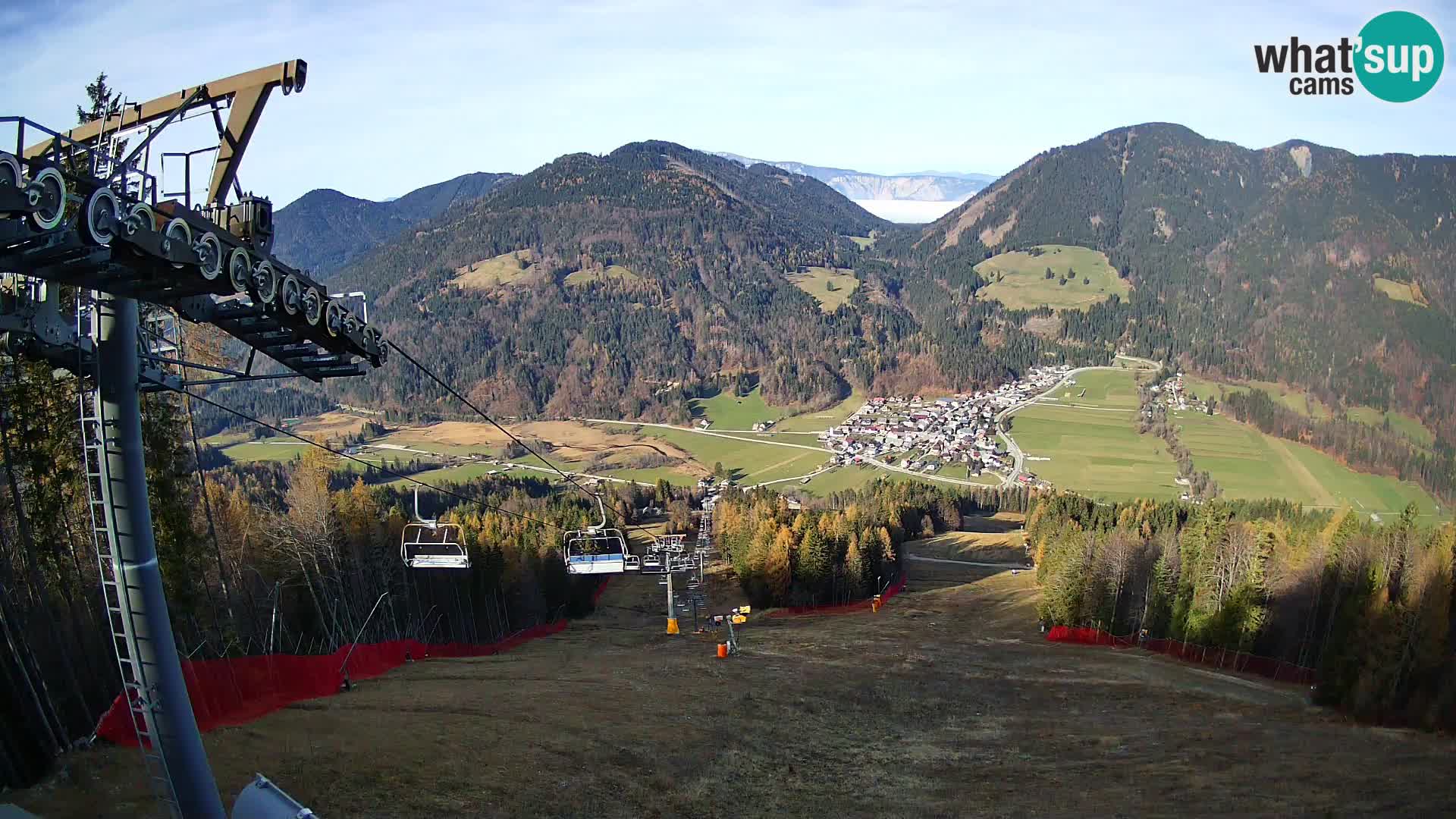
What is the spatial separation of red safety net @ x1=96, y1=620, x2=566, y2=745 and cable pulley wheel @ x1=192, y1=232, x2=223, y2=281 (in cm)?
1083

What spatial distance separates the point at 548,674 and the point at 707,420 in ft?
517

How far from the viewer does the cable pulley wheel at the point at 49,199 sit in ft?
28.0

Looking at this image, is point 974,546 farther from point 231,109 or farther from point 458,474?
point 231,109

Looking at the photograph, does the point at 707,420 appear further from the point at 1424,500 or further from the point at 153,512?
the point at 153,512

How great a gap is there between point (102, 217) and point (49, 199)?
1.47 ft

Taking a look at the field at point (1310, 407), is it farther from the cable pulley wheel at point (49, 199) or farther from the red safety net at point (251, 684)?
the cable pulley wheel at point (49, 199)

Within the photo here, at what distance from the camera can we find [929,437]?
555 feet

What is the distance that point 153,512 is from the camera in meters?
27.2

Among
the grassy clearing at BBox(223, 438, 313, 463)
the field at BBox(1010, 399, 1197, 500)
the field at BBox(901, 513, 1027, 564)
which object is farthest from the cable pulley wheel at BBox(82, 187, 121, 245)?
the grassy clearing at BBox(223, 438, 313, 463)

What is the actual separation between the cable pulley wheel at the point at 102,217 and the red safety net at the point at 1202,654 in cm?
4490

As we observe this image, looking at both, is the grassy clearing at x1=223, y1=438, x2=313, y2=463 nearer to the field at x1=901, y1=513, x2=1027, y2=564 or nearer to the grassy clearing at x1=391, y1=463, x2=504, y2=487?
the grassy clearing at x1=391, y1=463, x2=504, y2=487

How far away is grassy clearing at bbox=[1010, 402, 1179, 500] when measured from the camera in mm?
129000

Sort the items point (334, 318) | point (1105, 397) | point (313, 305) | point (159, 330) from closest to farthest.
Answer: point (313, 305)
point (334, 318)
point (159, 330)
point (1105, 397)

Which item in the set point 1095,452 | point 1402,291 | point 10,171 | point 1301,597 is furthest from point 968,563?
point 1402,291
